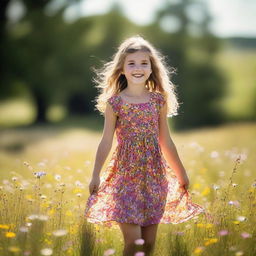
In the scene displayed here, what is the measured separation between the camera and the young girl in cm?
383

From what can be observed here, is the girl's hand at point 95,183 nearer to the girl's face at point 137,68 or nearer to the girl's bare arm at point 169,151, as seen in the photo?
the girl's bare arm at point 169,151

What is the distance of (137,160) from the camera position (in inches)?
156

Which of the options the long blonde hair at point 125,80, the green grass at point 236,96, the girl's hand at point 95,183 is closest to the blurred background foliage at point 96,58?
the green grass at point 236,96

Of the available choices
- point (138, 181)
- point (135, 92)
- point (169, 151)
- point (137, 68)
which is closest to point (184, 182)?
point (169, 151)

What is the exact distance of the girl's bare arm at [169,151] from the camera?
4191 millimetres

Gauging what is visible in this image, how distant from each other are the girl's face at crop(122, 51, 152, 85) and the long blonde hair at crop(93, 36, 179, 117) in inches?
1.9

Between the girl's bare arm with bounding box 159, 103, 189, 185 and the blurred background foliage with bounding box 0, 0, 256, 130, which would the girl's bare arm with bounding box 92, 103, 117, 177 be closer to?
the girl's bare arm with bounding box 159, 103, 189, 185

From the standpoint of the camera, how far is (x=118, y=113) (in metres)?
4.07

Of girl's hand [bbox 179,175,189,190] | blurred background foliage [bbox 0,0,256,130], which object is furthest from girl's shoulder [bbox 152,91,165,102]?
blurred background foliage [bbox 0,0,256,130]

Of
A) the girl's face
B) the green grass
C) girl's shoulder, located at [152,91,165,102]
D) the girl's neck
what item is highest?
the girl's face

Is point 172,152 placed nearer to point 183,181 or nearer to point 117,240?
point 183,181

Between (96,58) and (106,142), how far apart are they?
19.4 meters

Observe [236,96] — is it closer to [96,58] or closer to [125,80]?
[96,58]

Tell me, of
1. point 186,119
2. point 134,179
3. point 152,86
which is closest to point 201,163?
point 152,86
